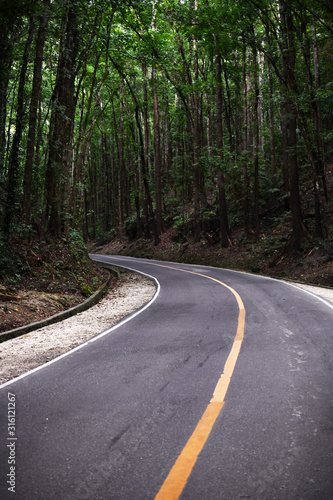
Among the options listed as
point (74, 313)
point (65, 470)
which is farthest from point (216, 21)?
point (65, 470)

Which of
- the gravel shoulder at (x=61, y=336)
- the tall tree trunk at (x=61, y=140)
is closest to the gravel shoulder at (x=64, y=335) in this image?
the gravel shoulder at (x=61, y=336)

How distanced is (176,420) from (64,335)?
4746 millimetres

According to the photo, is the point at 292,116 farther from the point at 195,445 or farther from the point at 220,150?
the point at 195,445

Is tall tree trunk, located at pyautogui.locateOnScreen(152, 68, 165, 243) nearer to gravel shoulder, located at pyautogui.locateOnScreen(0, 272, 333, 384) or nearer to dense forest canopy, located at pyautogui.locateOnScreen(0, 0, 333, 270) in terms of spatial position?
dense forest canopy, located at pyautogui.locateOnScreen(0, 0, 333, 270)

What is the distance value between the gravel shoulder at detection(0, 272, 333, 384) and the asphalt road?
453 millimetres

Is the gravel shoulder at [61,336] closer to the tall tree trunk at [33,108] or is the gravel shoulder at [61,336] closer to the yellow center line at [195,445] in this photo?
the yellow center line at [195,445]

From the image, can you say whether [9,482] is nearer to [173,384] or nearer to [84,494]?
[84,494]

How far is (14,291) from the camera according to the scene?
1056 cm

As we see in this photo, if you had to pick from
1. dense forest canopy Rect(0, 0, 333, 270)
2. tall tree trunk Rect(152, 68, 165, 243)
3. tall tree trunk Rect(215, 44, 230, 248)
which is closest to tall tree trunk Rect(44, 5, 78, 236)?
dense forest canopy Rect(0, 0, 333, 270)

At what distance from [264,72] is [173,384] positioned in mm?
31766

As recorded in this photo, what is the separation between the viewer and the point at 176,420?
→ 11.7 feet

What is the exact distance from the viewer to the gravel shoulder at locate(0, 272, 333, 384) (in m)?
5.82

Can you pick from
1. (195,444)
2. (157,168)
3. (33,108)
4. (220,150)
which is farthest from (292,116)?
(195,444)

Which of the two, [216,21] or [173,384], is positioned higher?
[216,21]
